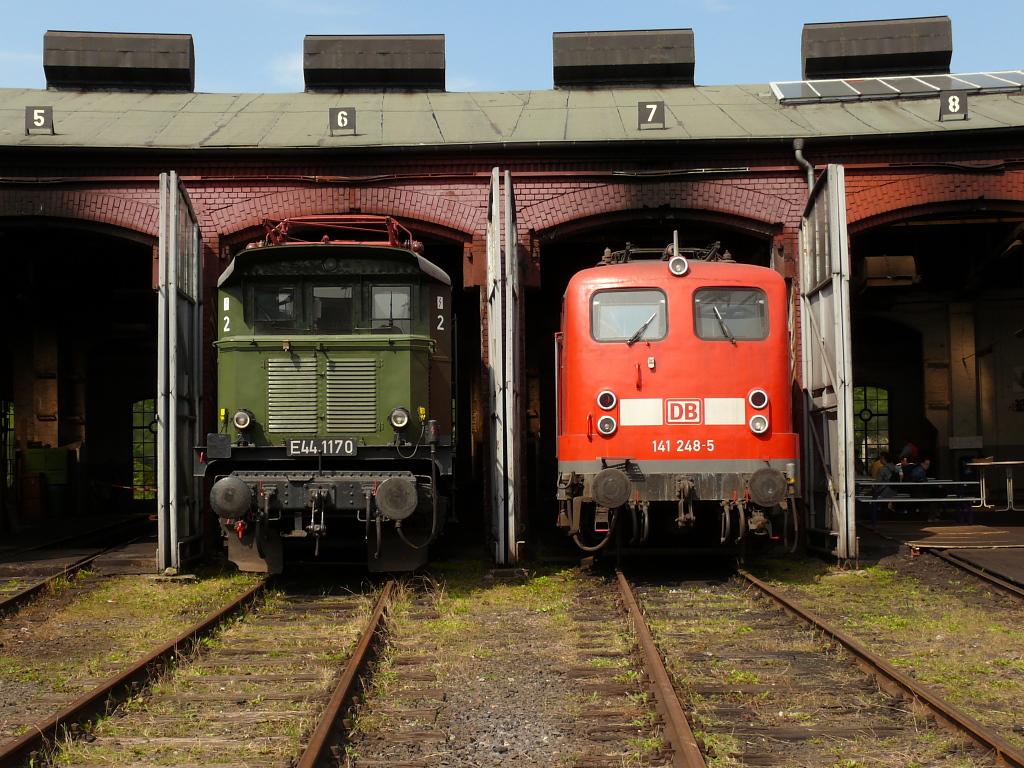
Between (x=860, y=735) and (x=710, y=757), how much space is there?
0.90 meters

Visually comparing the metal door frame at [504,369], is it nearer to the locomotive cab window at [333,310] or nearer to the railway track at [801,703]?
the locomotive cab window at [333,310]

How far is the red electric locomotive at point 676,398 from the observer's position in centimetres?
955

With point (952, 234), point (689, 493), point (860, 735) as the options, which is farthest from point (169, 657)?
point (952, 234)

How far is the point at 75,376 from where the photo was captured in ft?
71.4

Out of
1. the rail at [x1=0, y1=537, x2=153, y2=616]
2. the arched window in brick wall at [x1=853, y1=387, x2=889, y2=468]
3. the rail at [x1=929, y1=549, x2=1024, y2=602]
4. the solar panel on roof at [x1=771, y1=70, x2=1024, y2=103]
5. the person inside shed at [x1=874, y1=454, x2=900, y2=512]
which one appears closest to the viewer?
the rail at [x1=0, y1=537, x2=153, y2=616]

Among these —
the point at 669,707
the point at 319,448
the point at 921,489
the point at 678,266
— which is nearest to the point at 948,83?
the point at 921,489

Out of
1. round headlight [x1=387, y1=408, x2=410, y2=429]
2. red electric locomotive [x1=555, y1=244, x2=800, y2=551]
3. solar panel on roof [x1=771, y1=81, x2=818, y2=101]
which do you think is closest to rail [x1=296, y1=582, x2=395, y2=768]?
round headlight [x1=387, y1=408, x2=410, y2=429]

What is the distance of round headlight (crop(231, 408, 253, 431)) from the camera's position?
972 centimetres

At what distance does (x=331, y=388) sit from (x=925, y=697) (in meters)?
6.40

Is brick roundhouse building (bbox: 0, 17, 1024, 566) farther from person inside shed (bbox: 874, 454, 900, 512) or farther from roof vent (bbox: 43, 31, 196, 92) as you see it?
person inside shed (bbox: 874, 454, 900, 512)

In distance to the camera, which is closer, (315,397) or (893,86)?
(315,397)

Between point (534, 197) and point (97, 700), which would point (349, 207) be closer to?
point (534, 197)

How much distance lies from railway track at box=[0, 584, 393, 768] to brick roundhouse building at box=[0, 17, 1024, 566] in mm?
3830

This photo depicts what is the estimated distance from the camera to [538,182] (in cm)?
1327
